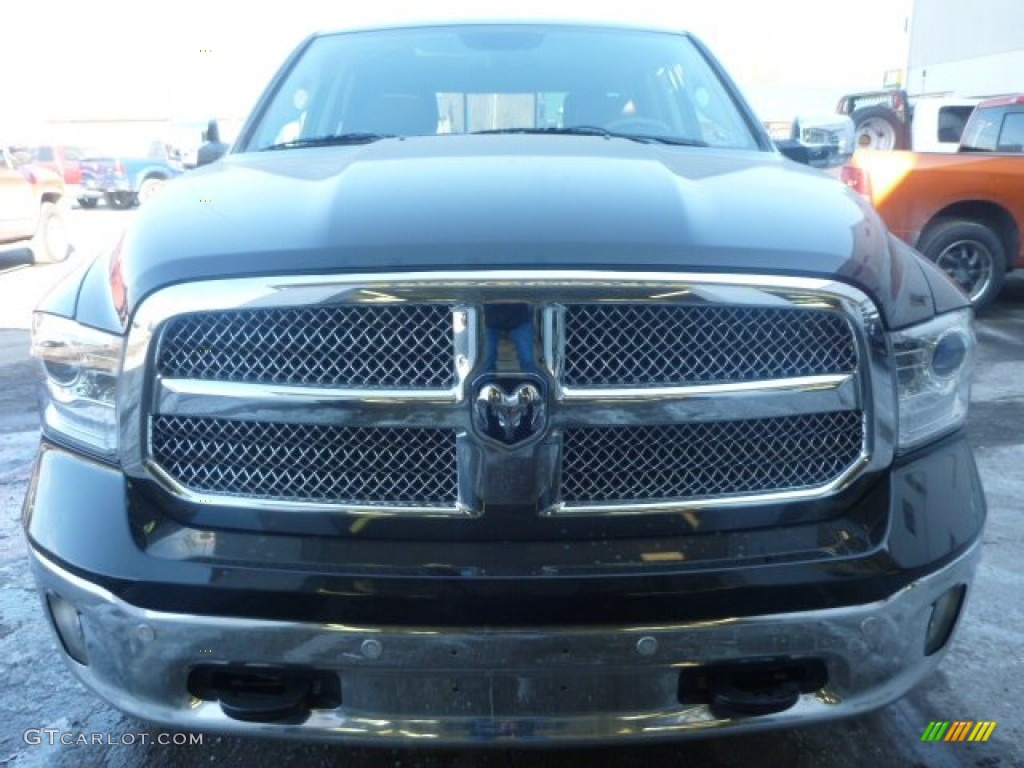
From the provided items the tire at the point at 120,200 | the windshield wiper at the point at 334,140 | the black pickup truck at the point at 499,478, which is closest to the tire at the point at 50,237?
the windshield wiper at the point at 334,140

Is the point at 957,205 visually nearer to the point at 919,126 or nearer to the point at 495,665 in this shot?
the point at 919,126

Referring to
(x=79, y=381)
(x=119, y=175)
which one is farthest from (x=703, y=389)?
(x=119, y=175)

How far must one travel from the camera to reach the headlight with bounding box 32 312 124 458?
1795 mm

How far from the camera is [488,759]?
7.70 ft

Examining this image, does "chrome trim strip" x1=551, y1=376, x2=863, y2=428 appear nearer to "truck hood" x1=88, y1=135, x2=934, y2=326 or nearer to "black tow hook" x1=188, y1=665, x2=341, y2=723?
"truck hood" x1=88, y1=135, x2=934, y2=326

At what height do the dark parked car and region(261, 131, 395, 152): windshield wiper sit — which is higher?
region(261, 131, 395, 152): windshield wiper

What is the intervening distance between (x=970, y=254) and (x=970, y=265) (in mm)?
98

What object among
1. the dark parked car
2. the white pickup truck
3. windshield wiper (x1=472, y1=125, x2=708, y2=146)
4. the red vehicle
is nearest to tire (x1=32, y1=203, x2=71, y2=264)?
the dark parked car

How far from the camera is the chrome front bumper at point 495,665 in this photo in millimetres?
1680

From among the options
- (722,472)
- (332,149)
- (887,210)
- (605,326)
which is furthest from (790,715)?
(887,210)

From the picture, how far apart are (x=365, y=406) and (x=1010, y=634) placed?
2.46 meters

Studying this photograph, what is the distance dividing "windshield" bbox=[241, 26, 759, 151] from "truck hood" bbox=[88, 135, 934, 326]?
786mm

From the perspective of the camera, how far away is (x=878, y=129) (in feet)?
37.1

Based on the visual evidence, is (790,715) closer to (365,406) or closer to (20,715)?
(365,406)
